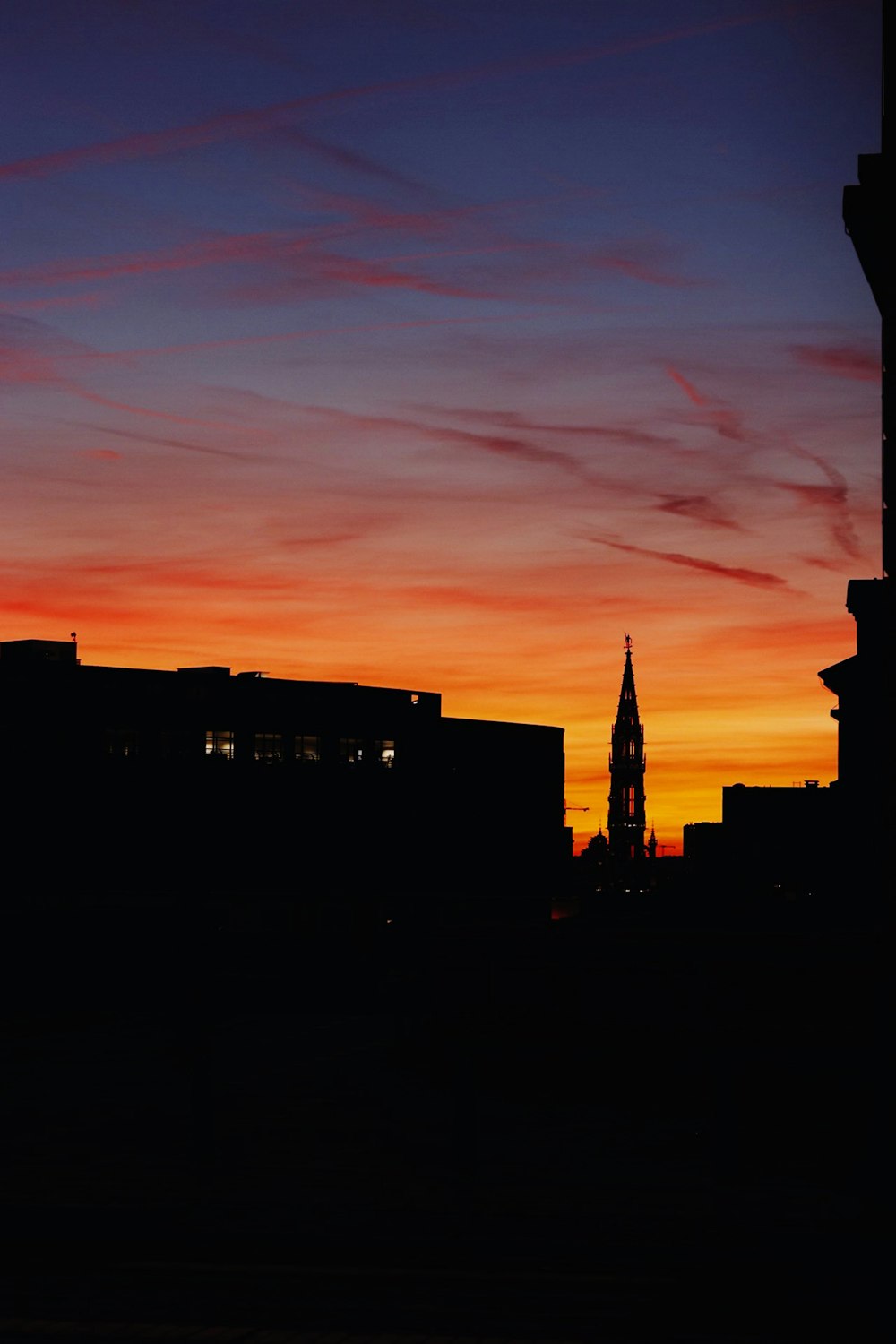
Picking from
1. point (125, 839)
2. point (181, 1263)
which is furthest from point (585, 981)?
point (125, 839)

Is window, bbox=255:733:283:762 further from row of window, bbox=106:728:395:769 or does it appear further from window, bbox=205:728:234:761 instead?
window, bbox=205:728:234:761

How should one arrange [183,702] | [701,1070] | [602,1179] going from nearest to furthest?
[602,1179] → [701,1070] → [183,702]

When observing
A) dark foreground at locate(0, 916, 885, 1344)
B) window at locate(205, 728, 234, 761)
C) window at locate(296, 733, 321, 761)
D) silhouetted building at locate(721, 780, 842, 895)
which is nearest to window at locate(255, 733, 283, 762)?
window at locate(296, 733, 321, 761)

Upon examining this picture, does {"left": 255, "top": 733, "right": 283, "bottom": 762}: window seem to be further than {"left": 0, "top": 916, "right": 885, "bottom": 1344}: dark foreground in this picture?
Yes

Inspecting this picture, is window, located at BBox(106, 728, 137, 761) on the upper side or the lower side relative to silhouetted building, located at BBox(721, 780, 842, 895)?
upper

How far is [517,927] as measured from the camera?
24.9 metres

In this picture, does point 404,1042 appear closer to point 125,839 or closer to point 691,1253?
point 691,1253

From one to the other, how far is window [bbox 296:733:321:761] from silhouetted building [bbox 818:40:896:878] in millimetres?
67564

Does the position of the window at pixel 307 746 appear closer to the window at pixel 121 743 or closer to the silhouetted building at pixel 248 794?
the silhouetted building at pixel 248 794

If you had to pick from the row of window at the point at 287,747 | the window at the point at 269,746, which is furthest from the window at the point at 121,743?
the window at the point at 269,746

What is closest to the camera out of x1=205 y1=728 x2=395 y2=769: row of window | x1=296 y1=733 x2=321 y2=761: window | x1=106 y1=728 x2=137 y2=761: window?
x1=106 y1=728 x2=137 y2=761: window

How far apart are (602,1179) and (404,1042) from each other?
36.2ft

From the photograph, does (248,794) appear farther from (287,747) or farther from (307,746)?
(307,746)

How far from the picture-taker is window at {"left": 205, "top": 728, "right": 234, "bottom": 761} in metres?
119
